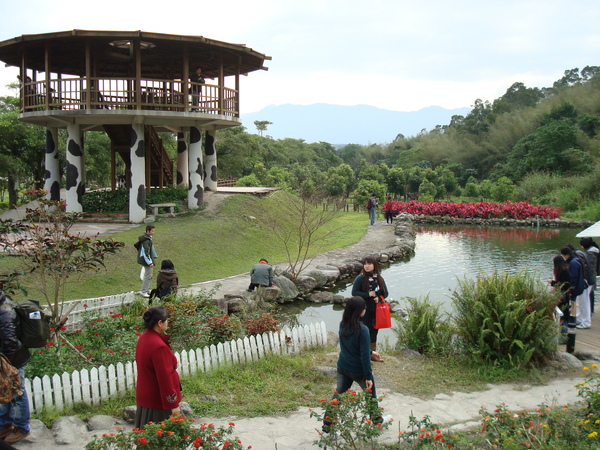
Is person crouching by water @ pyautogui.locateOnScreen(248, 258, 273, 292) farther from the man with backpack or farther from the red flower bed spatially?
the red flower bed

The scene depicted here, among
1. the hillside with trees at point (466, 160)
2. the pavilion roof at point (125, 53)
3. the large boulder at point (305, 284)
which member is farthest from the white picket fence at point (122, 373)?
the pavilion roof at point (125, 53)

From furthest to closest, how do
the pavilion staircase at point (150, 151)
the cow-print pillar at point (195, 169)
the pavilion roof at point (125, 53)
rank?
the pavilion staircase at point (150, 151), the cow-print pillar at point (195, 169), the pavilion roof at point (125, 53)

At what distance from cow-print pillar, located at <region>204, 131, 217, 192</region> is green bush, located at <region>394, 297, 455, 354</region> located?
1669cm

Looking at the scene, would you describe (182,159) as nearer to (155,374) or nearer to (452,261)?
(452,261)

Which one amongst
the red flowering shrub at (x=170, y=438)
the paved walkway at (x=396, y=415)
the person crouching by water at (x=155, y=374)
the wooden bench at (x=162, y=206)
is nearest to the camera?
the red flowering shrub at (x=170, y=438)

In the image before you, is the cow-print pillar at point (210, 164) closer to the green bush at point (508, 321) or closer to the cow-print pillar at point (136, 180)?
the cow-print pillar at point (136, 180)

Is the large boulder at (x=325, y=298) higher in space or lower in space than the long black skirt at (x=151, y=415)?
lower

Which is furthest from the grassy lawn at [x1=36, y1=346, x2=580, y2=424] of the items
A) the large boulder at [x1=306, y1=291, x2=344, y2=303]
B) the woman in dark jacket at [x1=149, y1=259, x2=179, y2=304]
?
the large boulder at [x1=306, y1=291, x2=344, y2=303]

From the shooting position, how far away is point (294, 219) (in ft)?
85.0

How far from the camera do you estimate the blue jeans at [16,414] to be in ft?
18.2

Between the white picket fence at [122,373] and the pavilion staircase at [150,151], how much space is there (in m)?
15.5

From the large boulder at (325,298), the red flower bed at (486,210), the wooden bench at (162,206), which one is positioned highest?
the wooden bench at (162,206)

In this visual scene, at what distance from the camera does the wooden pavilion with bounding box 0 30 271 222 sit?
18984mm

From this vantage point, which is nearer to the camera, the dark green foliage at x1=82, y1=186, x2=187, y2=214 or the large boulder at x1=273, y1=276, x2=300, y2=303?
the large boulder at x1=273, y1=276, x2=300, y2=303
